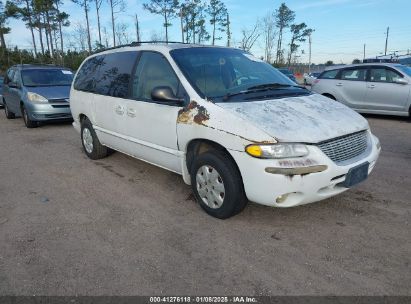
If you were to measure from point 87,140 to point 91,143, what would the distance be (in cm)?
18

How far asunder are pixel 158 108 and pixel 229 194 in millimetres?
1416

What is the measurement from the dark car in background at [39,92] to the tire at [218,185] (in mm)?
7117

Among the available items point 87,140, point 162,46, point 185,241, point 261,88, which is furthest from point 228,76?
point 87,140

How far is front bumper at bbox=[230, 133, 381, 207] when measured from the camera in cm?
314

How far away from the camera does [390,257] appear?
298 cm

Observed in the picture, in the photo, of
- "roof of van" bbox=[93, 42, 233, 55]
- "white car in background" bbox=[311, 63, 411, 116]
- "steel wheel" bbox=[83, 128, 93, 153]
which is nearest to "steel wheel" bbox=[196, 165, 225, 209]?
"roof of van" bbox=[93, 42, 233, 55]

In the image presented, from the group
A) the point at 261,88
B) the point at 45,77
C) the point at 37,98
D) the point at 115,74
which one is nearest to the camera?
the point at 261,88

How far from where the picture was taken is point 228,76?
4.16 meters

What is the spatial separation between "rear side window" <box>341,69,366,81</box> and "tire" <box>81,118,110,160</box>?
297 inches

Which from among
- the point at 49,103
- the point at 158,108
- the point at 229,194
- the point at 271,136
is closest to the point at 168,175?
the point at 158,108

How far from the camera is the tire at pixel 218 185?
3418 mm

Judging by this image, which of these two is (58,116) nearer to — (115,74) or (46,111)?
(46,111)

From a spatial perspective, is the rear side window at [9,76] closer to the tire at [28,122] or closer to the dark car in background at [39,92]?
the dark car in background at [39,92]

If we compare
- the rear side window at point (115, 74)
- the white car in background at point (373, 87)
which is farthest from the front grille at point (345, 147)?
the white car in background at point (373, 87)
